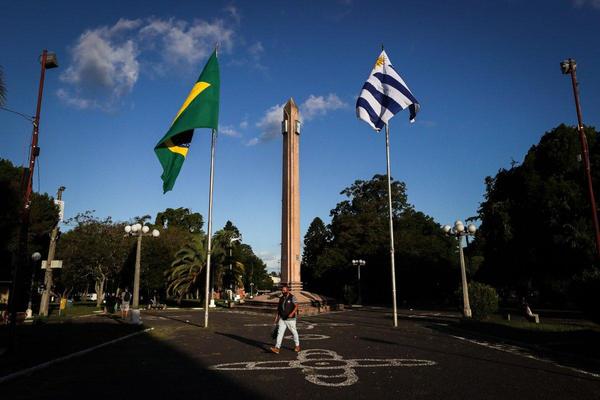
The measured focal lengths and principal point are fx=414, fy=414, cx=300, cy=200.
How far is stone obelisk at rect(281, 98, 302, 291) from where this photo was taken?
30938mm

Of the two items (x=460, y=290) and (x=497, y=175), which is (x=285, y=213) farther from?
(x=497, y=175)

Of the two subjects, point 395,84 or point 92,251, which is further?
point 92,251

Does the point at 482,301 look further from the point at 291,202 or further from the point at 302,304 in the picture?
the point at 291,202

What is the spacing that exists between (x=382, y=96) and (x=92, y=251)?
1414 inches

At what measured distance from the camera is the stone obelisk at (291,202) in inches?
1218

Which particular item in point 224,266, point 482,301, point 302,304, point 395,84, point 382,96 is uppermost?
point 395,84

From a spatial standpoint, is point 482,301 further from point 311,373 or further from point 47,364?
point 47,364

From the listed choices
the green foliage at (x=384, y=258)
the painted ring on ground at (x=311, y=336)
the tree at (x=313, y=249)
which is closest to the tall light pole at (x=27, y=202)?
the painted ring on ground at (x=311, y=336)

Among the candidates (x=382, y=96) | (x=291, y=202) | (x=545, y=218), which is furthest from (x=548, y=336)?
(x=291, y=202)

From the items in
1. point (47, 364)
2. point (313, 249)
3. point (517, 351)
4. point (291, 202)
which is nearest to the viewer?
point (47, 364)

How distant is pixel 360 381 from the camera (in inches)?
285

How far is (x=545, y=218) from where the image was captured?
1208 inches

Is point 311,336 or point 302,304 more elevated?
point 302,304

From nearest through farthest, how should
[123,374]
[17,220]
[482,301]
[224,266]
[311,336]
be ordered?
[123,374]
[311,336]
[482,301]
[17,220]
[224,266]
